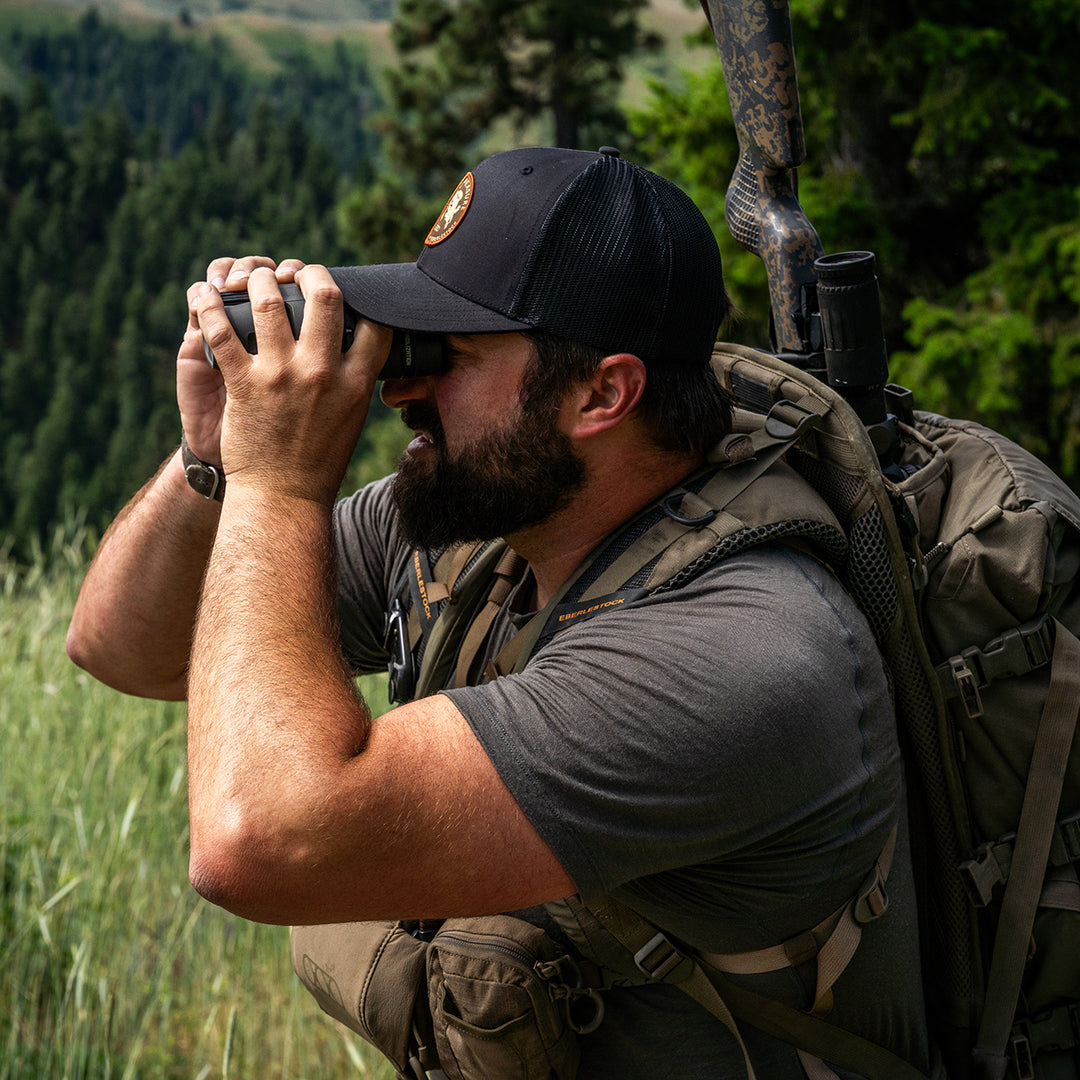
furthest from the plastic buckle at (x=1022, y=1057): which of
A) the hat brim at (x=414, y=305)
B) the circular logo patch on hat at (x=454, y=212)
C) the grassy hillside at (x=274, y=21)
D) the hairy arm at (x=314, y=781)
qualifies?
the grassy hillside at (x=274, y=21)

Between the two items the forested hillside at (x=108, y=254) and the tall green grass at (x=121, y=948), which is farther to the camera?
the forested hillside at (x=108, y=254)

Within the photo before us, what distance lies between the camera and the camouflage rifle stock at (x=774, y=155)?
2320mm

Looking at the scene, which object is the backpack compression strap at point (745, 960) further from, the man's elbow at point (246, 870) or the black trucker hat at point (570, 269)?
the black trucker hat at point (570, 269)

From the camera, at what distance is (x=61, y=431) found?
6388cm

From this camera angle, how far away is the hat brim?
1.86m

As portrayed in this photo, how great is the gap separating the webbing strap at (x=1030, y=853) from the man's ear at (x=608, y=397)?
767 mm

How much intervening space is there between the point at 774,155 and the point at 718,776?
1.50 metres

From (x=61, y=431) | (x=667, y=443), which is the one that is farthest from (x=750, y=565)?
(x=61, y=431)

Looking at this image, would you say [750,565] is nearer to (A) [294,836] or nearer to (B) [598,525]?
(B) [598,525]

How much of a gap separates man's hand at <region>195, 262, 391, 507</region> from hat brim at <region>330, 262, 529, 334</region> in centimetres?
5

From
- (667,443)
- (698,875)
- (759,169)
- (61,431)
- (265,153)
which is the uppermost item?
(759,169)

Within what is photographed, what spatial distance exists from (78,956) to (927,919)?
198cm

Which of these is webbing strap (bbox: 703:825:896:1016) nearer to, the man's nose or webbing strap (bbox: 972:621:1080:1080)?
webbing strap (bbox: 972:621:1080:1080)

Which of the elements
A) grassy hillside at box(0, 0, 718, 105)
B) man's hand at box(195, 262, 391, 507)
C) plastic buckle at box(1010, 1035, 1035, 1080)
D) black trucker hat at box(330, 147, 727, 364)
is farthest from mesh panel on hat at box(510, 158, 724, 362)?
grassy hillside at box(0, 0, 718, 105)
